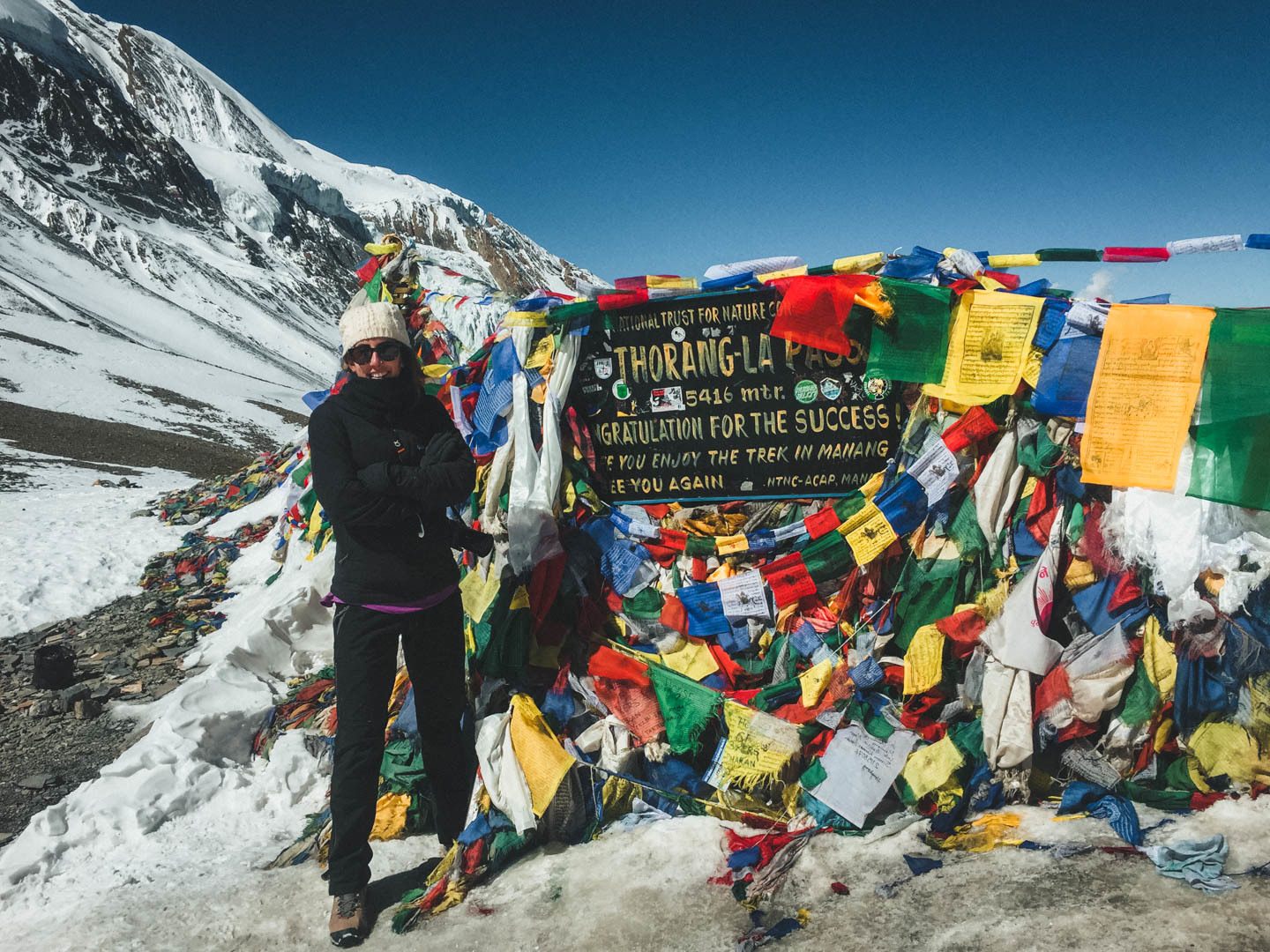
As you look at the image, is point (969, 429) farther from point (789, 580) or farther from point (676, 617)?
point (676, 617)

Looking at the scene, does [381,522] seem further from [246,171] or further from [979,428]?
[246,171]

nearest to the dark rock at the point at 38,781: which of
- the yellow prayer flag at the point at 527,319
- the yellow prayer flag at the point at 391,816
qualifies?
the yellow prayer flag at the point at 391,816

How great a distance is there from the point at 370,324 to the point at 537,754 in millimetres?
2022

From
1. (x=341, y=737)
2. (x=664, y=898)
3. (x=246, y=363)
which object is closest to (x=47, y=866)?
(x=341, y=737)

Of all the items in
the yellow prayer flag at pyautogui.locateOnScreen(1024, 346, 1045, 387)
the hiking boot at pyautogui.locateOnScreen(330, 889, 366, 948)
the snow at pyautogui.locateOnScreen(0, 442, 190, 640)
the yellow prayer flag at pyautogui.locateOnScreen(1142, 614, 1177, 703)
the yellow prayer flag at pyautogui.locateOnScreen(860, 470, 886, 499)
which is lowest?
the snow at pyautogui.locateOnScreen(0, 442, 190, 640)

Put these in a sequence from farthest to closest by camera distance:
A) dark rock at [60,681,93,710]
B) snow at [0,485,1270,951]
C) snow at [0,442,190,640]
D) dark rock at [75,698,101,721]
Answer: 1. snow at [0,442,190,640]
2. dark rock at [60,681,93,710]
3. dark rock at [75,698,101,721]
4. snow at [0,485,1270,951]

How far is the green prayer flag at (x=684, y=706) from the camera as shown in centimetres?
382

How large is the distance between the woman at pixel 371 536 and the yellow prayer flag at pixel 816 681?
1.79 metres

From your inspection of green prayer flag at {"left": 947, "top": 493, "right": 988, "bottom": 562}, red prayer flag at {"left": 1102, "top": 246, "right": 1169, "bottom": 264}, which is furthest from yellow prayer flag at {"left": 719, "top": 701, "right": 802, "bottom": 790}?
red prayer flag at {"left": 1102, "top": 246, "right": 1169, "bottom": 264}

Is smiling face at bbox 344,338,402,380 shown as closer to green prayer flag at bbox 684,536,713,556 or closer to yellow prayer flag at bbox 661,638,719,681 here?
green prayer flag at bbox 684,536,713,556

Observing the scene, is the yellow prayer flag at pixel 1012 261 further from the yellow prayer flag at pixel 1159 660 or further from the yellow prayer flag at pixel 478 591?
the yellow prayer flag at pixel 478 591

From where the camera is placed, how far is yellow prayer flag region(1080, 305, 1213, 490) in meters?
3.17

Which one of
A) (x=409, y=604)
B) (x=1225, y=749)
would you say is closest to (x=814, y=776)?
(x=1225, y=749)

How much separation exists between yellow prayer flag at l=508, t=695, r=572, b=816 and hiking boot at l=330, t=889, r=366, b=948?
30.4 inches
